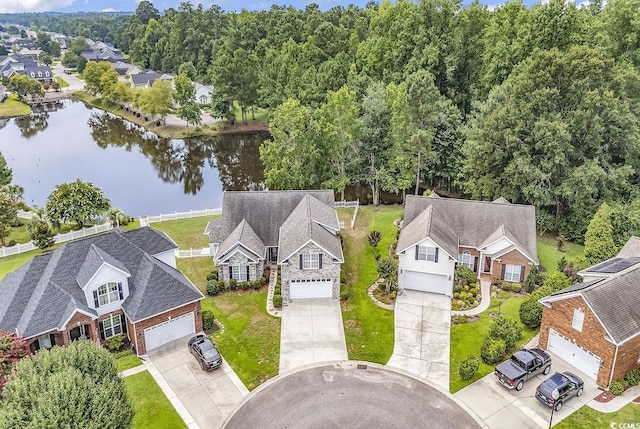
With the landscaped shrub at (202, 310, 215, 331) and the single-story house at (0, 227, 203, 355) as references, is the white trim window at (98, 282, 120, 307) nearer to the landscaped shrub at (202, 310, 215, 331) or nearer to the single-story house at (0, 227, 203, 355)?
the single-story house at (0, 227, 203, 355)

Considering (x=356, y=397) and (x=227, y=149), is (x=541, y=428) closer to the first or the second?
(x=356, y=397)

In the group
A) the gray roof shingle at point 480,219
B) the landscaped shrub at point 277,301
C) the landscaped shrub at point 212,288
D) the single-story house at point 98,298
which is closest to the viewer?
the single-story house at point 98,298

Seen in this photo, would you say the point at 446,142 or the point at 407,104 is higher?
the point at 407,104

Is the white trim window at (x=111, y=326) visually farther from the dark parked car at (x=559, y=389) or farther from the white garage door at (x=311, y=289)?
the dark parked car at (x=559, y=389)

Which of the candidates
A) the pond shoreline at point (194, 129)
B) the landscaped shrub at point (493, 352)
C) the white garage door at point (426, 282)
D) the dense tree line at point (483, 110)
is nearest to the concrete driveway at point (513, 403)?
the landscaped shrub at point (493, 352)

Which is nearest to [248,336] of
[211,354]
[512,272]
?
[211,354]

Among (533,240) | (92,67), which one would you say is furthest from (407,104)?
(92,67)

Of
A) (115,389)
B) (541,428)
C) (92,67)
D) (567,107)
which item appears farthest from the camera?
(92,67)
